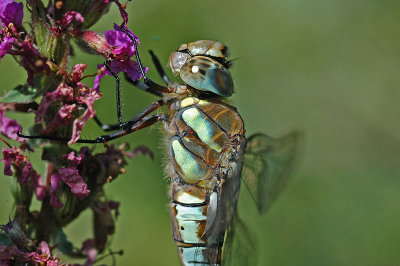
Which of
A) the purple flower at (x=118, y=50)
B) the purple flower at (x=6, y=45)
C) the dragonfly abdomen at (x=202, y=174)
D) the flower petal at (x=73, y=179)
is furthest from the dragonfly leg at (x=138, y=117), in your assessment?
the purple flower at (x=6, y=45)

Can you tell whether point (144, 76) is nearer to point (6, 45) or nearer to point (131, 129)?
point (131, 129)

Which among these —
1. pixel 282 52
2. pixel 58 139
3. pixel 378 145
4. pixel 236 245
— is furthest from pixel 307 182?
pixel 58 139

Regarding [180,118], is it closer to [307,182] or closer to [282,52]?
[307,182]

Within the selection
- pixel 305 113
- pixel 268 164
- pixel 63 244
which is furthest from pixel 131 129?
pixel 305 113

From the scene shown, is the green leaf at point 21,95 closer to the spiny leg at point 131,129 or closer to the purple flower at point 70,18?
the purple flower at point 70,18

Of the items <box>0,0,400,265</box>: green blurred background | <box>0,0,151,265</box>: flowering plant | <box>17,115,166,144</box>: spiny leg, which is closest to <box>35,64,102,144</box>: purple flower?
<box>0,0,151,265</box>: flowering plant

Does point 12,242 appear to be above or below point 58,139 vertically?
below
